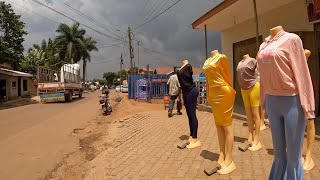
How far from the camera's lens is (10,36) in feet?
85.4

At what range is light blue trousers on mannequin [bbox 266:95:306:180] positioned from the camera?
2855 millimetres

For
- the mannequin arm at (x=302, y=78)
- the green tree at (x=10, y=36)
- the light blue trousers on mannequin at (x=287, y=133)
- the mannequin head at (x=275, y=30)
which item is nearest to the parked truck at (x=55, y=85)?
the green tree at (x=10, y=36)

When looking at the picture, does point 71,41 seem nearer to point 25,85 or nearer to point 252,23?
point 25,85

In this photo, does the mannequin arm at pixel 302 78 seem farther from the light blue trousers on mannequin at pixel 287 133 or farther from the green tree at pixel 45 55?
the green tree at pixel 45 55

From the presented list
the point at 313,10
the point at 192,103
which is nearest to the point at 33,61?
the point at 313,10

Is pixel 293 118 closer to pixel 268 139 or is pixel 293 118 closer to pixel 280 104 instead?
pixel 280 104

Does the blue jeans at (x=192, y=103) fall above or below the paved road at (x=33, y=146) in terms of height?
above

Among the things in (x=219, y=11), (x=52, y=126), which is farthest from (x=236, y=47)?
(x=52, y=126)

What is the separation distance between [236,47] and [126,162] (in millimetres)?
9746

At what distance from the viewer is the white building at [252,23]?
9.08 metres

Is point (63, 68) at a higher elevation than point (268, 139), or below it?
higher

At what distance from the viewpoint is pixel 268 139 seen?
6.65 meters

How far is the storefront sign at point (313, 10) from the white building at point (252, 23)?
2 centimetres

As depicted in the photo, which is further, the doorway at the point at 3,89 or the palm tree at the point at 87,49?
the palm tree at the point at 87,49
